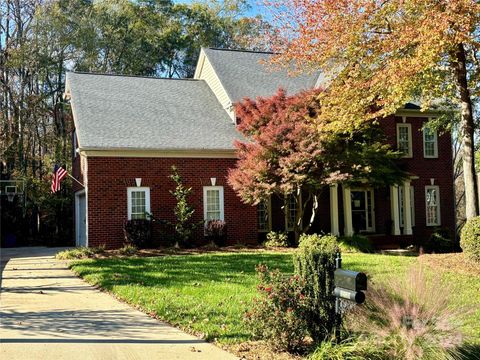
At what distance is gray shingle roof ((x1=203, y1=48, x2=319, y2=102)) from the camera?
22109 mm

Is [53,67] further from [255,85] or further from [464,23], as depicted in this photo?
[464,23]

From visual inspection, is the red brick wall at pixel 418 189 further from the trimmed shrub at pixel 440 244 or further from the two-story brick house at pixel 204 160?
the trimmed shrub at pixel 440 244

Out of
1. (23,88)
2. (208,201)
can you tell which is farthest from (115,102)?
(23,88)

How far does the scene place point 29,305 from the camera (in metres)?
8.55

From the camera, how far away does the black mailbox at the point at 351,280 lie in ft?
16.4

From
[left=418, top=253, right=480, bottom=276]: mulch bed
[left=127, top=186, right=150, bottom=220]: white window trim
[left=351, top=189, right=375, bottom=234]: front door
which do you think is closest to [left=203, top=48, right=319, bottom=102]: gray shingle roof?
[left=351, top=189, right=375, bottom=234]: front door

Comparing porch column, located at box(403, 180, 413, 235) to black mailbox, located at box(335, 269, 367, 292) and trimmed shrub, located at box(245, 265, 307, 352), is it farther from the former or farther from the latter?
black mailbox, located at box(335, 269, 367, 292)

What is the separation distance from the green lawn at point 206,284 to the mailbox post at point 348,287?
120 centimetres

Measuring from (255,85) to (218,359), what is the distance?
18121 millimetres

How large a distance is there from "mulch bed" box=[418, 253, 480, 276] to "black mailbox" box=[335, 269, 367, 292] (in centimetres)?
756

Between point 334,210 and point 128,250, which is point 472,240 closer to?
point 334,210

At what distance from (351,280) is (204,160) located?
47.9 ft

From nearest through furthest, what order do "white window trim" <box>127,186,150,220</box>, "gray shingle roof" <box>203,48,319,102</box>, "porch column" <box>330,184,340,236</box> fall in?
"white window trim" <box>127,186,150,220</box> < "porch column" <box>330,184,340,236</box> < "gray shingle roof" <box>203,48,319,102</box>

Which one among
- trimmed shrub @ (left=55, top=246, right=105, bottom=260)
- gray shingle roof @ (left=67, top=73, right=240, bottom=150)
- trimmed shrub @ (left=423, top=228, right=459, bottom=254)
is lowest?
trimmed shrub @ (left=423, top=228, right=459, bottom=254)
